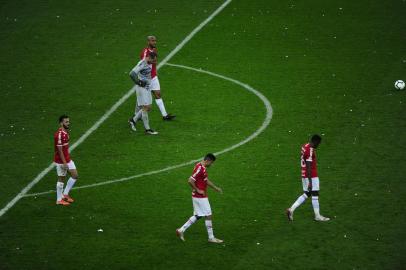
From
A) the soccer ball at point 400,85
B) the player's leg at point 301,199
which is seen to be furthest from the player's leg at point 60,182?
the soccer ball at point 400,85

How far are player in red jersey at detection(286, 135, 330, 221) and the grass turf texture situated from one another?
0.31m

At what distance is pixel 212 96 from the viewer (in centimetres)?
2498

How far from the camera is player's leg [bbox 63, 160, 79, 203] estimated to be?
18.6 m

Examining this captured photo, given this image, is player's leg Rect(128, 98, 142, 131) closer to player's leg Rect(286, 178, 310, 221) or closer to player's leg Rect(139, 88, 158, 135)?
player's leg Rect(139, 88, 158, 135)

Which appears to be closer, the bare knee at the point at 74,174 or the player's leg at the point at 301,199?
the player's leg at the point at 301,199

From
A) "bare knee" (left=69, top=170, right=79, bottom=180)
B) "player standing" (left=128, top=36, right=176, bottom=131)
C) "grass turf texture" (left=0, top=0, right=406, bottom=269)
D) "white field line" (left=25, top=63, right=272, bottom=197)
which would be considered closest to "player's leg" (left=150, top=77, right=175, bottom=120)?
"player standing" (left=128, top=36, right=176, bottom=131)

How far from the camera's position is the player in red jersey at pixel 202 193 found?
16.6m

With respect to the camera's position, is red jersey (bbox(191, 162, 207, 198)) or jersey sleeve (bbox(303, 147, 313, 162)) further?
jersey sleeve (bbox(303, 147, 313, 162))

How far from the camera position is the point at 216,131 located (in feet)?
74.4

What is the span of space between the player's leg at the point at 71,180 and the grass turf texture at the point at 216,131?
1.14ft

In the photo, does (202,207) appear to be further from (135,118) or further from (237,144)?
(135,118)

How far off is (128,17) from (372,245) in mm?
16974

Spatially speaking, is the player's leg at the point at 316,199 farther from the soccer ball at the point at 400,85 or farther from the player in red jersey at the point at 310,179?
the soccer ball at the point at 400,85

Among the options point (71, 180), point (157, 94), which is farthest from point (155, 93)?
point (71, 180)
